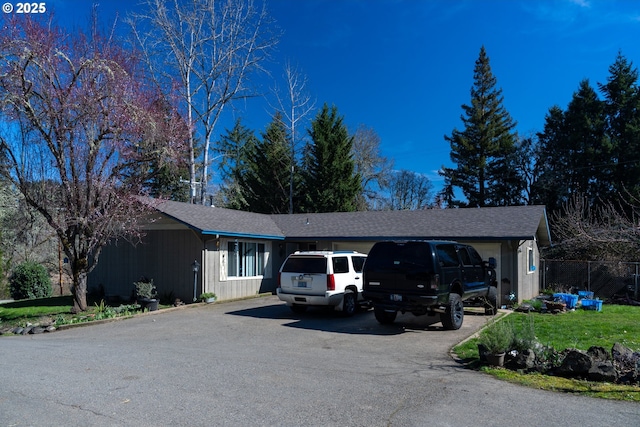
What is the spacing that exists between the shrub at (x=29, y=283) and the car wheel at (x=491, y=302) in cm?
2033

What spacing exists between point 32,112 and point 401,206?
42.8m

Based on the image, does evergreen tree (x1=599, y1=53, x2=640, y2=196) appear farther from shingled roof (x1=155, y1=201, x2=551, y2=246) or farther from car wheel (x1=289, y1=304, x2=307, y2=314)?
car wheel (x1=289, y1=304, x2=307, y2=314)

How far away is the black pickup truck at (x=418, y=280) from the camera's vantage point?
1075cm

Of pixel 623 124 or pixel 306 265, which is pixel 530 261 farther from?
pixel 623 124

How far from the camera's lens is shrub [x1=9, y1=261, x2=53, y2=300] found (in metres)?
21.9

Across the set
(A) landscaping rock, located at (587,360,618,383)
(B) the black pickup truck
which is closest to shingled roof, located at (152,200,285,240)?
(B) the black pickup truck

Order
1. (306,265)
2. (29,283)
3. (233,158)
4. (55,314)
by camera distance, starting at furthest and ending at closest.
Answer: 1. (233,158)
2. (29,283)
3. (55,314)
4. (306,265)

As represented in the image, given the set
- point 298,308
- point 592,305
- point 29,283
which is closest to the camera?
point 298,308

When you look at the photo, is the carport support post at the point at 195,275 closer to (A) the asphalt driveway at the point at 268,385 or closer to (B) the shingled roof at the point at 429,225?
(B) the shingled roof at the point at 429,225

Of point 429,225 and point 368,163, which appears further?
point 368,163

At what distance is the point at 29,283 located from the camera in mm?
21922

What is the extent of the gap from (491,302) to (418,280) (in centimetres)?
466

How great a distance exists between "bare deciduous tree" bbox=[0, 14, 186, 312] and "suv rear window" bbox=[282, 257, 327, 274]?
580cm

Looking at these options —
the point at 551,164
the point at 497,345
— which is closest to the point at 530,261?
the point at 497,345
